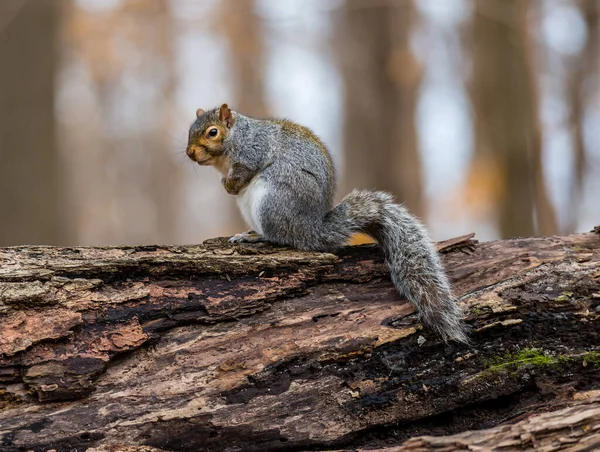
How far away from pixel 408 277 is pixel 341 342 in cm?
41

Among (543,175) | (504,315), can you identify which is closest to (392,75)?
(543,175)

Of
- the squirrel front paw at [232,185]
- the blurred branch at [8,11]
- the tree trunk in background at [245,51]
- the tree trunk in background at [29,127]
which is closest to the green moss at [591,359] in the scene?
the squirrel front paw at [232,185]

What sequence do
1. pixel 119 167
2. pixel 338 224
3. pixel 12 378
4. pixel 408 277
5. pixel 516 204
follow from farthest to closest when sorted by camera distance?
pixel 119 167 → pixel 516 204 → pixel 338 224 → pixel 408 277 → pixel 12 378

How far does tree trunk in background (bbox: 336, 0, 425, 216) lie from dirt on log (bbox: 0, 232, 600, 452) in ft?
11.3

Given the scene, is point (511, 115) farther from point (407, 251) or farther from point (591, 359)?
point (591, 359)

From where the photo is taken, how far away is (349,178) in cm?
650

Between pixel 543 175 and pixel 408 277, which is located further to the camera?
pixel 543 175

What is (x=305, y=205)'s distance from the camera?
292 centimetres

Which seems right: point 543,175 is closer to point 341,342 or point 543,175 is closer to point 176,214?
point 341,342

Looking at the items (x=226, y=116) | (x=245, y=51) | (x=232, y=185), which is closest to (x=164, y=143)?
(x=245, y=51)

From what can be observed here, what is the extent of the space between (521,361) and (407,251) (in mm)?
611

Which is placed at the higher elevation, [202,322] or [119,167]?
[119,167]

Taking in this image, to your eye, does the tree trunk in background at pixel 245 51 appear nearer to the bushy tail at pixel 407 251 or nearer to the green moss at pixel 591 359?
the bushy tail at pixel 407 251

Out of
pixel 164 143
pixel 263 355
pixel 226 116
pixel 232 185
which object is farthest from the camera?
pixel 164 143
